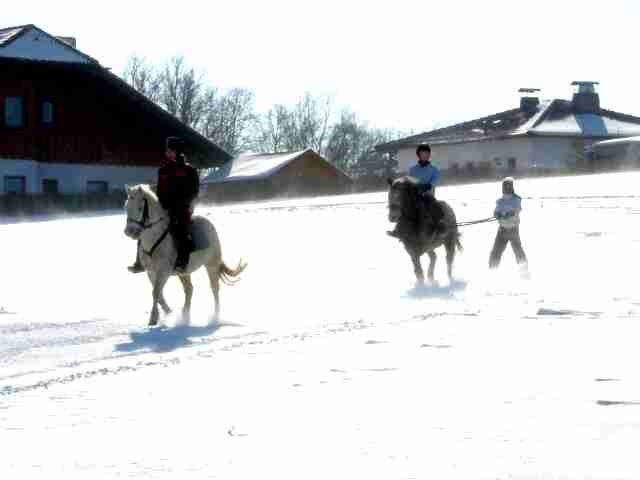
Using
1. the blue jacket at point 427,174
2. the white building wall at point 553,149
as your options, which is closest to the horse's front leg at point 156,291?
the blue jacket at point 427,174

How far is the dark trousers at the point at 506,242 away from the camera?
20625 millimetres

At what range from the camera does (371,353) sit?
37.0 feet

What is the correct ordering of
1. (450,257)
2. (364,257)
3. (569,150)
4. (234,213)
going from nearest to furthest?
1. (450,257)
2. (364,257)
3. (234,213)
4. (569,150)

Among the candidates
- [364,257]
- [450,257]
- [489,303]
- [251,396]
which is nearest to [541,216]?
[364,257]

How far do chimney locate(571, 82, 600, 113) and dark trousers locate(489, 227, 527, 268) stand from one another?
198 ft

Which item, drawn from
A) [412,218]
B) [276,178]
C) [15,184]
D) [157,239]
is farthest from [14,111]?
[157,239]

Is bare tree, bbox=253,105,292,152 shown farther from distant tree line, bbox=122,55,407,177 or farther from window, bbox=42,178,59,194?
window, bbox=42,178,59,194

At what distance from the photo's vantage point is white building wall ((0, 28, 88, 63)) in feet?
159

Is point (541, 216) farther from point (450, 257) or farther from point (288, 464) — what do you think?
point (288, 464)

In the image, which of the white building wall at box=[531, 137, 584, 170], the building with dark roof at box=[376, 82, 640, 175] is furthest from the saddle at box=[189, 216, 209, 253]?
the white building wall at box=[531, 137, 584, 170]

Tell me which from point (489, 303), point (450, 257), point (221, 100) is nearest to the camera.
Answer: point (489, 303)

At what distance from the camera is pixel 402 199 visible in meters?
19.1

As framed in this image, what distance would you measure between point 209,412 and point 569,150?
69542 mm

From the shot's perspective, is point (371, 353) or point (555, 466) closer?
point (555, 466)
